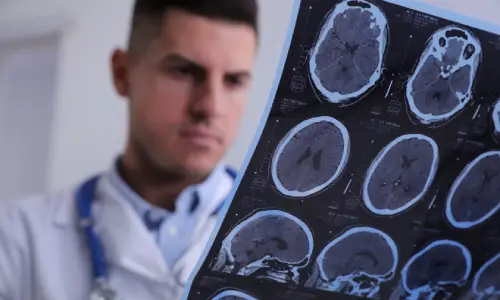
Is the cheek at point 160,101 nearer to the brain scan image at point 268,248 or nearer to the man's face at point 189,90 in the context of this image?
the man's face at point 189,90

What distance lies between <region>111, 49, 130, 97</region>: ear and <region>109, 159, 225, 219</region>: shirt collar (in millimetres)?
111

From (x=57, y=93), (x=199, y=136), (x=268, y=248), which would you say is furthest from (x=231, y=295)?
(x=57, y=93)

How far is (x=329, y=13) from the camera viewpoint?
252 millimetres

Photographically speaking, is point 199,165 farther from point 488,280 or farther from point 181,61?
point 488,280

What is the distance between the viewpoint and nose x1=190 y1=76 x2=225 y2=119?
521 mm

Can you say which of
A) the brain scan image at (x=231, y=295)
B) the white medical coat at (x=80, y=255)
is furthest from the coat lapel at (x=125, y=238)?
the brain scan image at (x=231, y=295)

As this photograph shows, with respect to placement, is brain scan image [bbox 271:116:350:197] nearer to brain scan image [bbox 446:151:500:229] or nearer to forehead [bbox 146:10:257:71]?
brain scan image [bbox 446:151:500:229]

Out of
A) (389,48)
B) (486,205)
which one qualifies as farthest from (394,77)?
(486,205)

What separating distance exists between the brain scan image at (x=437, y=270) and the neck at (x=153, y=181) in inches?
12.0

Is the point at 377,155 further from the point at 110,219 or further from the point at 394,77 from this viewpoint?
the point at 110,219

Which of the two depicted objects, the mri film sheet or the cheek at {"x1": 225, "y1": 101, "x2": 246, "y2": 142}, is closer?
the mri film sheet

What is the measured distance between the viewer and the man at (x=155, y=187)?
54 centimetres

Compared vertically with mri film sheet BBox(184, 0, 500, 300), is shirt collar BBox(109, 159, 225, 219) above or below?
below

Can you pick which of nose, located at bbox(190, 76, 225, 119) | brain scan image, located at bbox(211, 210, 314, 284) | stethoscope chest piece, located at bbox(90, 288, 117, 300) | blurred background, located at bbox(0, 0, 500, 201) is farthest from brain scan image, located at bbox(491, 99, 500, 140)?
blurred background, located at bbox(0, 0, 500, 201)
